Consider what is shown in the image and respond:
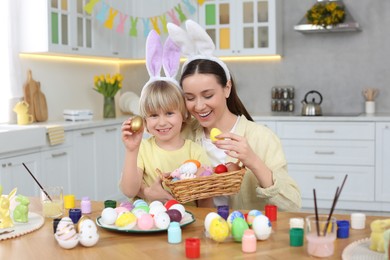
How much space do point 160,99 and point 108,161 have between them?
10.7 feet

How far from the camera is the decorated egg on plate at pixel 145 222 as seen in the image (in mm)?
1742

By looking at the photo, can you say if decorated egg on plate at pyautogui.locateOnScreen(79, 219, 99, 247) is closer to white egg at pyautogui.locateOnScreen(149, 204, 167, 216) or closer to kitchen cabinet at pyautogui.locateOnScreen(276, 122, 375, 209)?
white egg at pyautogui.locateOnScreen(149, 204, 167, 216)

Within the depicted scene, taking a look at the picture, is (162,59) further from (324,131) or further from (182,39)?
(324,131)

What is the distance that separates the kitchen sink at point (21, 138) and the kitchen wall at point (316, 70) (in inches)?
46.9

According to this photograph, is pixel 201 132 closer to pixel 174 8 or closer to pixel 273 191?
pixel 273 191

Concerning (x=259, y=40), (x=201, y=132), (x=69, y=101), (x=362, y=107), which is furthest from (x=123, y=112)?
(x=201, y=132)

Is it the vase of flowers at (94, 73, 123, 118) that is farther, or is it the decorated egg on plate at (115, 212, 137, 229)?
the vase of flowers at (94, 73, 123, 118)

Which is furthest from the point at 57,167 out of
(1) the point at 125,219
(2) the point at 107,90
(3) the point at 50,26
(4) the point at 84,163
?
(1) the point at 125,219

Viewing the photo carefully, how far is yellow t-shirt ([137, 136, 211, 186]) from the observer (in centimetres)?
246

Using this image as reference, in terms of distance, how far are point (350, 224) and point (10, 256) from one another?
0.99 m

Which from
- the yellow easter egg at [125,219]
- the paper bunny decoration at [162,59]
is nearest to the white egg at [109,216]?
A: the yellow easter egg at [125,219]

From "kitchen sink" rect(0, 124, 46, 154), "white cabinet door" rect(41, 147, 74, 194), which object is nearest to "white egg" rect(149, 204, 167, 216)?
"kitchen sink" rect(0, 124, 46, 154)

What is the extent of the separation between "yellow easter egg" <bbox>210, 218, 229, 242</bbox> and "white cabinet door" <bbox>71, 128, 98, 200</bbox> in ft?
11.2

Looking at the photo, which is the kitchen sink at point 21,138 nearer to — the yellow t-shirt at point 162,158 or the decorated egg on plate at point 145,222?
the yellow t-shirt at point 162,158
